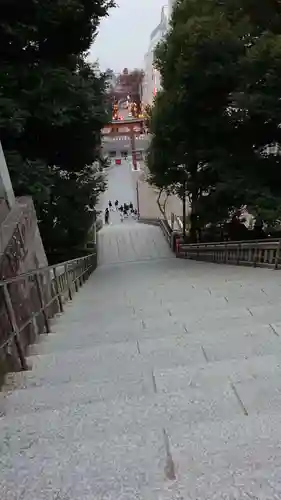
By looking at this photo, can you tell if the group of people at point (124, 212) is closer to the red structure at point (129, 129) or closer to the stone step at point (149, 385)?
the red structure at point (129, 129)

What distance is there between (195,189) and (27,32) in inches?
306

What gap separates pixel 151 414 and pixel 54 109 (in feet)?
27.3

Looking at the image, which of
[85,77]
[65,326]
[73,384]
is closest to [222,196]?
[85,77]

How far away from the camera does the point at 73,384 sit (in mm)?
3432

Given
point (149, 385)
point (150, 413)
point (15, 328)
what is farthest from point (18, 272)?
point (150, 413)

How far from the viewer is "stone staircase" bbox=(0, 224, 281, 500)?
206 cm

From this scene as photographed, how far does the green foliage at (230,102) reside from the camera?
12.4 metres

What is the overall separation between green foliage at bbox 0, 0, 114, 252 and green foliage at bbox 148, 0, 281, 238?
2.64 meters

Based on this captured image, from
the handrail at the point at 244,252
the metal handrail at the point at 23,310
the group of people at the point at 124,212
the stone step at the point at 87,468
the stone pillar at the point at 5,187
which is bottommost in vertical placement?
the group of people at the point at 124,212

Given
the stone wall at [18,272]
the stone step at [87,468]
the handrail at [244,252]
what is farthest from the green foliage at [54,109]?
the stone step at [87,468]

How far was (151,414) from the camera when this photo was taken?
2723 mm

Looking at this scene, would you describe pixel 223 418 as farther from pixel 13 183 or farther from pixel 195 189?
pixel 195 189

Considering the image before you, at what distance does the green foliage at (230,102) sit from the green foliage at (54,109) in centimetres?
264

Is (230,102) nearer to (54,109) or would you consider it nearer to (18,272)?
(54,109)
